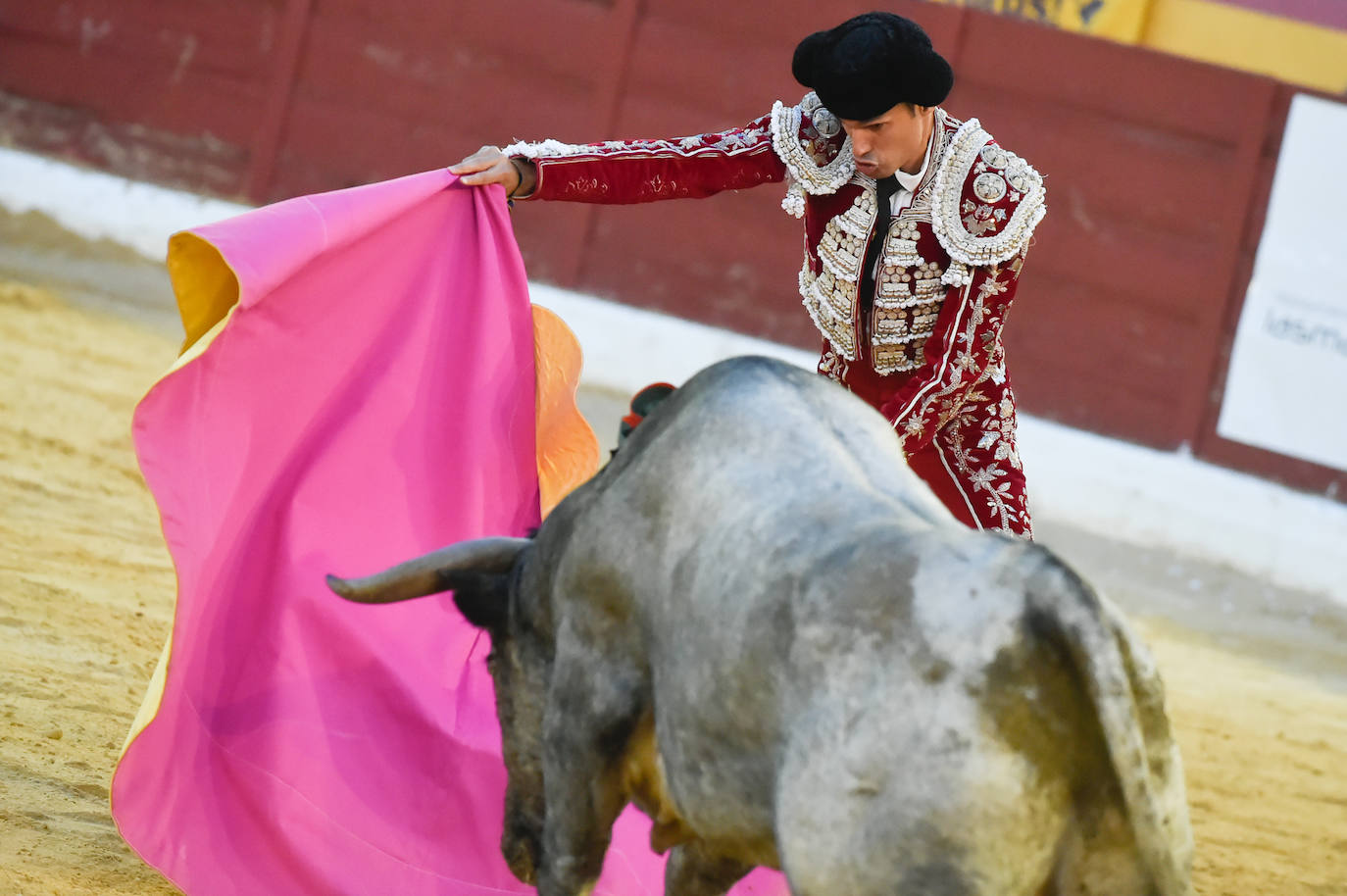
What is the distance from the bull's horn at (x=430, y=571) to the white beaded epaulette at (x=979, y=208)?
27.8 inches

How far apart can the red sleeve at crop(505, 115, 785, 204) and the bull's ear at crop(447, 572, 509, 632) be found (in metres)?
0.67

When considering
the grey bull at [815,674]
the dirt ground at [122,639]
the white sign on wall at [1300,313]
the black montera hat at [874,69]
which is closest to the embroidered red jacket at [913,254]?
the black montera hat at [874,69]

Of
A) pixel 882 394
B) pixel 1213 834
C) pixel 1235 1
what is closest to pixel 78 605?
pixel 882 394

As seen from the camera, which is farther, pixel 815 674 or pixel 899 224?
pixel 899 224

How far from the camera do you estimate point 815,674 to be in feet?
4.39

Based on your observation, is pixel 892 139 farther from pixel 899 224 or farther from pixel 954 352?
pixel 954 352

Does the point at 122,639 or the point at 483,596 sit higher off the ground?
the point at 483,596

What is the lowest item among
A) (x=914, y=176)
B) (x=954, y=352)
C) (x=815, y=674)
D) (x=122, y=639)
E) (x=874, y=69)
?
(x=122, y=639)

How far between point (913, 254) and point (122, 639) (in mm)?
1688

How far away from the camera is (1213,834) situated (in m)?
3.09

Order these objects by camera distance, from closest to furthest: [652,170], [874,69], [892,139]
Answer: [874,69] < [892,139] < [652,170]

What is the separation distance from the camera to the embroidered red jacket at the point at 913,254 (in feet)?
6.98

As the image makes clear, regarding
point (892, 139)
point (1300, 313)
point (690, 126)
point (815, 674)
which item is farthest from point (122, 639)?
point (1300, 313)

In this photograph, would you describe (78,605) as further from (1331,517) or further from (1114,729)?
(1331,517)
